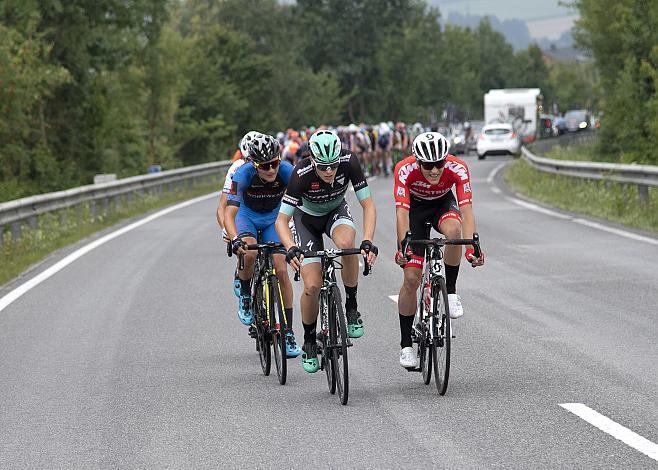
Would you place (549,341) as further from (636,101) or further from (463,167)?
(636,101)

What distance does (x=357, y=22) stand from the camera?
380 feet

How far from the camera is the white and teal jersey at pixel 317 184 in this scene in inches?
366

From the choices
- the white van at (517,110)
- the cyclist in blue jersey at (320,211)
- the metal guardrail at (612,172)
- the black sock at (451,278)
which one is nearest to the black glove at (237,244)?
the cyclist in blue jersey at (320,211)

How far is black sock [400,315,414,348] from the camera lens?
31.0 feet

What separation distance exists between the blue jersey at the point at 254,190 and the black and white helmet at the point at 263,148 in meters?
0.59

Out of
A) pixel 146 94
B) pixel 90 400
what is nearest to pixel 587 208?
pixel 90 400

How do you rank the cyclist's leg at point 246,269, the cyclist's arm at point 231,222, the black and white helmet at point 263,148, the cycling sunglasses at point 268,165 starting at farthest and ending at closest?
the cyclist's leg at point 246,269
the cyclist's arm at point 231,222
the cycling sunglasses at point 268,165
the black and white helmet at point 263,148

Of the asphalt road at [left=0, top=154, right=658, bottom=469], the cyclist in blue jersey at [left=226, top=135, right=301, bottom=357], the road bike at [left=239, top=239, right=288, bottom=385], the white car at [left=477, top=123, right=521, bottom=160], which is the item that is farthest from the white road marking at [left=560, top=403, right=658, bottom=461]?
the white car at [left=477, top=123, right=521, bottom=160]

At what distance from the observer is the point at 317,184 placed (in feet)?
30.7

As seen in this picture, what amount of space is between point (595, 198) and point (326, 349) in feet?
55.7

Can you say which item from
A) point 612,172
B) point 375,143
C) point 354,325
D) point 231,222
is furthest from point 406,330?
point 375,143

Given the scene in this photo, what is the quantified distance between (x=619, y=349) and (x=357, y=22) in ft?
351

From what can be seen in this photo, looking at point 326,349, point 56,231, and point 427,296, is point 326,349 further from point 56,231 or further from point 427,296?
point 56,231

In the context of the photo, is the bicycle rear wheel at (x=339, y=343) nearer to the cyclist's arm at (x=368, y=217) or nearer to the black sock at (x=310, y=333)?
the black sock at (x=310, y=333)
